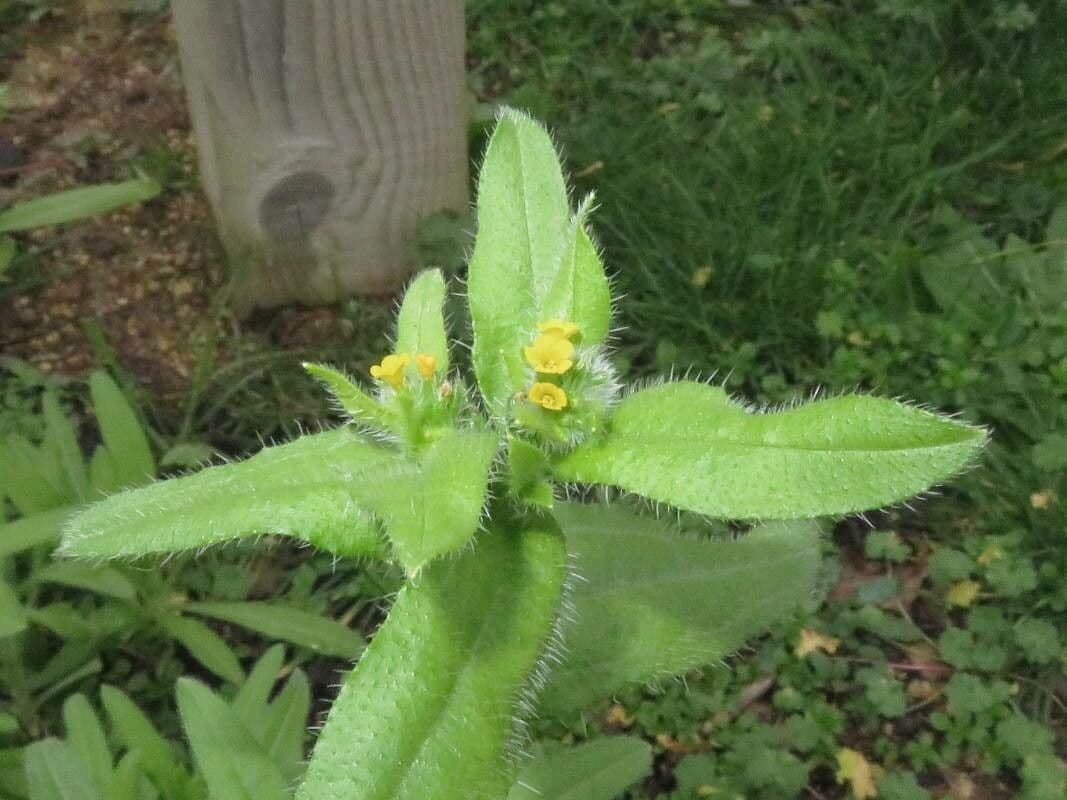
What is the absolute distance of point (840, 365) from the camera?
270 centimetres

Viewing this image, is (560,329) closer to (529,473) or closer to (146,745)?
(529,473)

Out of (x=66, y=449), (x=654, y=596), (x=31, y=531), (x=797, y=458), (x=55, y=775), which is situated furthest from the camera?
(x=66, y=449)

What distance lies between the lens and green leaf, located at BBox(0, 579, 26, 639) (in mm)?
1786

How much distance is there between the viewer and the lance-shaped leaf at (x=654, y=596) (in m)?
1.29

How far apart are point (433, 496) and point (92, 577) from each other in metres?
1.42

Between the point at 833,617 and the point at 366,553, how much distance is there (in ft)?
5.57

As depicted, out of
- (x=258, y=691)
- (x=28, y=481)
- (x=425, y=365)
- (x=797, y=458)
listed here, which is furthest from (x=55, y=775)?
(x=797, y=458)

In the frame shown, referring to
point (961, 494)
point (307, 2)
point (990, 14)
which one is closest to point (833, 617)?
point (961, 494)

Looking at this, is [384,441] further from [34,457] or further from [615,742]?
[34,457]

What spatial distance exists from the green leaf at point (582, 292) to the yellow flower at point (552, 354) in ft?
0.24

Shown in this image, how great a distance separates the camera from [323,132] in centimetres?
253

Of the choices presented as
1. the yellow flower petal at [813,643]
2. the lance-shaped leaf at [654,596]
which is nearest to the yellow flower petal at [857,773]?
the yellow flower petal at [813,643]

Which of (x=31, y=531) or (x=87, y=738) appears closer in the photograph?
(x=87, y=738)

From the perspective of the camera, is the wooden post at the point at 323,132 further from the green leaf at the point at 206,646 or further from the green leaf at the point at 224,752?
the green leaf at the point at 224,752
